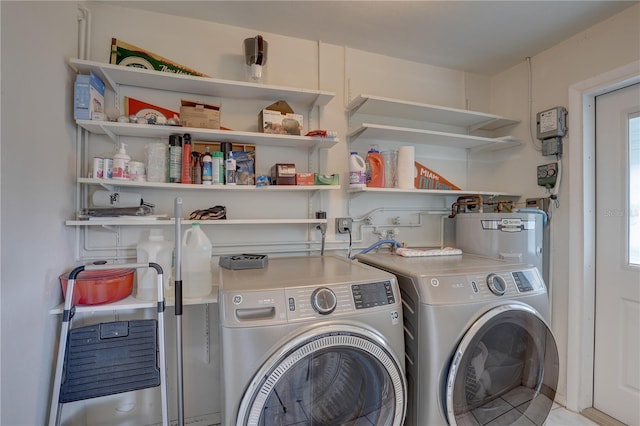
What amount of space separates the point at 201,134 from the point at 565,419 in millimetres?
2872

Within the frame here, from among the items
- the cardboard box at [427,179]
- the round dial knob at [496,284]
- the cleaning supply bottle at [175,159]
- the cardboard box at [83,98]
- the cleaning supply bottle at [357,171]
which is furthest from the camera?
the cardboard box at [427,179]

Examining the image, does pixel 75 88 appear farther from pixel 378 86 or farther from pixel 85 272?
pixel 378 86

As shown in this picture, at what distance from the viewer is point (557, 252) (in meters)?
2.11

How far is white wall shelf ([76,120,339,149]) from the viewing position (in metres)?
1.56

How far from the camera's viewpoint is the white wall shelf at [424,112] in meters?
2.03

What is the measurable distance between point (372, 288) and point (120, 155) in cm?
146

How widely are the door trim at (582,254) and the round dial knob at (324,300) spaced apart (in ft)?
6.07

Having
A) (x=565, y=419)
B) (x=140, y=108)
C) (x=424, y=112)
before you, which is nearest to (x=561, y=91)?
(x=424, y=112)

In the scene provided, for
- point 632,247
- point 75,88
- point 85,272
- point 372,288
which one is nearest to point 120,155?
point 75,88

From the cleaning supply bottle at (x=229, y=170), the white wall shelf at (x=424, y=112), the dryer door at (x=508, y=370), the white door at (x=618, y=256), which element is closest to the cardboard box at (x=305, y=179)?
the cleaning supply bottle at (x=229, y=170)

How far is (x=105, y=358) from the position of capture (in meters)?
1.34

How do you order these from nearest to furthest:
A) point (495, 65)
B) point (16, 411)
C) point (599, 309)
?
point (16, 411)
point (599, 309)
point (495, 65)

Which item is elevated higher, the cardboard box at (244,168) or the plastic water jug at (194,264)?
the cardboard box at (244,168)

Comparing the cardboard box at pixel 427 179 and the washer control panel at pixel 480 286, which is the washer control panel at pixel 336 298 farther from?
the cardboard box at pixel 427 179
